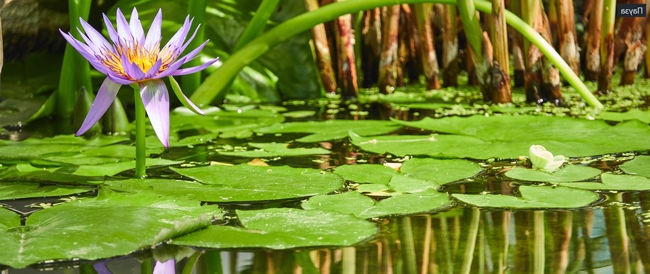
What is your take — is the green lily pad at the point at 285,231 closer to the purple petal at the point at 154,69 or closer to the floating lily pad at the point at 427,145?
the purple petal at the point at 154,69

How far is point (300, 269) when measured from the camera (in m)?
1.26

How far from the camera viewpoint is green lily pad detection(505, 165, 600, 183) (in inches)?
70.7

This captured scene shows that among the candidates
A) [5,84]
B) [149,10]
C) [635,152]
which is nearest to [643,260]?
[635,152]

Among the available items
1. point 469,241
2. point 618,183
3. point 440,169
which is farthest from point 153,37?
point 618,183

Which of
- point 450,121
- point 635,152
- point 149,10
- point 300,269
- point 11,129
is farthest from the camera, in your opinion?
point 149,10

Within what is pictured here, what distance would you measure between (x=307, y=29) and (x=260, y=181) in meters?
0.93

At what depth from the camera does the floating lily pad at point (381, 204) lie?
1563 mm

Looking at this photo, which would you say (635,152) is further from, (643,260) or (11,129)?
(11,129)

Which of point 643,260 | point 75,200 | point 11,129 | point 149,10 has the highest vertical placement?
point 149,10

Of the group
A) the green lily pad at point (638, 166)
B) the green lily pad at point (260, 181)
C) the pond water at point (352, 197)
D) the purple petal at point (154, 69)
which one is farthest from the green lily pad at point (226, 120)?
the green lily pad at point (638, 166)

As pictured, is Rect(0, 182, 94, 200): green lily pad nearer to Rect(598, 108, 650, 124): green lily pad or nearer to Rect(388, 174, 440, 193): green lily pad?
Rect(388, 174, 440, 193): green lily pad

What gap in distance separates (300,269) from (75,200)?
0.56 metres

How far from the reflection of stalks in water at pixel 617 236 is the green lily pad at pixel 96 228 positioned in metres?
0.56

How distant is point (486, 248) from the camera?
4.42ft
